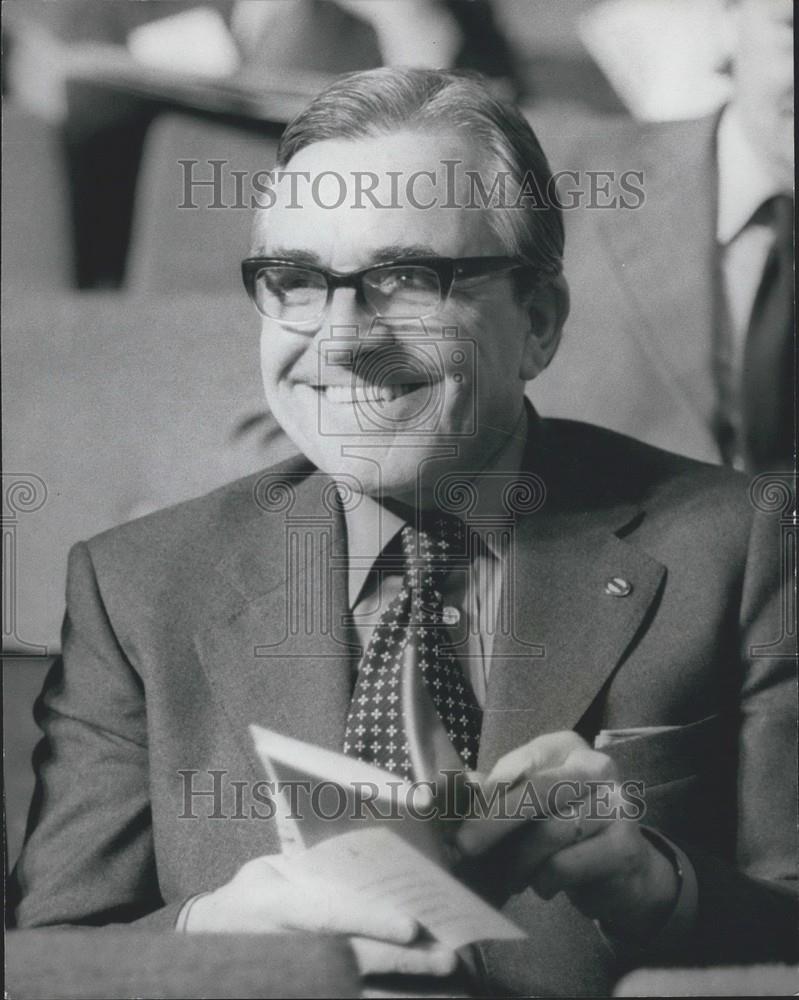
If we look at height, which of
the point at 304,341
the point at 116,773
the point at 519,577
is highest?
the point at 304,341

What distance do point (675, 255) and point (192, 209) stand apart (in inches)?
32.4

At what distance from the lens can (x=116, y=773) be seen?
2.30m

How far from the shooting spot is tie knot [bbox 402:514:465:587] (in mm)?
2316

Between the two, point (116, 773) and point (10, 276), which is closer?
point (116, 773)

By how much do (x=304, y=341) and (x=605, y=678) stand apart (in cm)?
73

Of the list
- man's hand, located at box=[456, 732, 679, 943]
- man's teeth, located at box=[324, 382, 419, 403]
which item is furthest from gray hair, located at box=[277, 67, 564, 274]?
man's hand, located at box=[456, 732, 679, 943]

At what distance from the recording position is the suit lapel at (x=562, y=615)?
2.25m

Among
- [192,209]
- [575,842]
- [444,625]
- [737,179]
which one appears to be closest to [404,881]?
[575,842]

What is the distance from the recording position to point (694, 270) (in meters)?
2.41

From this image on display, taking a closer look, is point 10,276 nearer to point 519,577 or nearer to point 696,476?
point 519,577

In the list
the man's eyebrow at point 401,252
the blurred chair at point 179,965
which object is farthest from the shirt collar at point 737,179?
the blurred chair at point 179,965

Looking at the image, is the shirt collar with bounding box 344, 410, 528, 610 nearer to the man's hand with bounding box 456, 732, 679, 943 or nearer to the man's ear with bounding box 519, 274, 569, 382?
the man's ear with bounding box 519, 274, 569, 382

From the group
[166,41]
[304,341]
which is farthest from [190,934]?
[166,41]

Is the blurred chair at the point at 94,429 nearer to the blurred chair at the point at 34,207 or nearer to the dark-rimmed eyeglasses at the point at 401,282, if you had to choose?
the blurred chair at the point at 34,207
